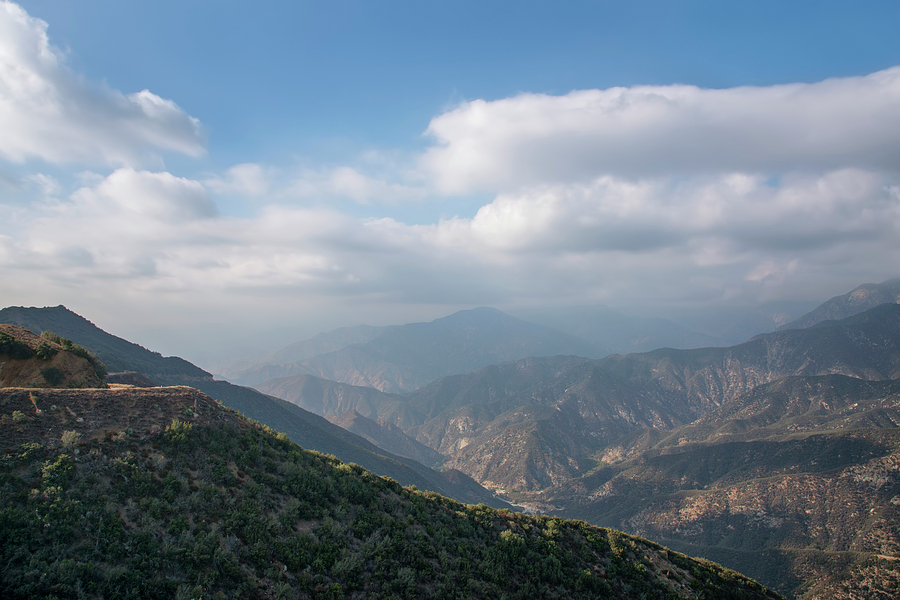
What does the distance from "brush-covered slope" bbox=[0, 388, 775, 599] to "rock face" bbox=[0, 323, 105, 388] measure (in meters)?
9.97

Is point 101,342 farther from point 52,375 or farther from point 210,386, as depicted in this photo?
point 52,375

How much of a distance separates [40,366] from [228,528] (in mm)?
24103

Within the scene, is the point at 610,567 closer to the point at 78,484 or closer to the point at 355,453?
the point at 78,484

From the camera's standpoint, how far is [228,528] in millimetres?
19406

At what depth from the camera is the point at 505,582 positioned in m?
24.4

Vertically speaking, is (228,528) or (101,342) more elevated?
(101,342)

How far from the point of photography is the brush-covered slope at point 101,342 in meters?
126

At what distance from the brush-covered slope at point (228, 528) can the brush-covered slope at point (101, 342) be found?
121075 mm

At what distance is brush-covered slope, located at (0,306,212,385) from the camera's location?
126m

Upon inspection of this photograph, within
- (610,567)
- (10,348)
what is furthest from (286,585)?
(10,348)

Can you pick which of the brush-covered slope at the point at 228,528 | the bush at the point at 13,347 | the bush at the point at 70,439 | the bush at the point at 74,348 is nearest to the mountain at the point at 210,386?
the bush at the point at 74,348

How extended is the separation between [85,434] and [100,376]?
19.3 metres

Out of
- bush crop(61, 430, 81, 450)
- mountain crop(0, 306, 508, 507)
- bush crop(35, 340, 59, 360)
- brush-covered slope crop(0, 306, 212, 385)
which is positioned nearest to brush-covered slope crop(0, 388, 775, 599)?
bush crop(61, 430, 81, 450)

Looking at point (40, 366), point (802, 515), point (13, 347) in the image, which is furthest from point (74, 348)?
point (802, 515)
